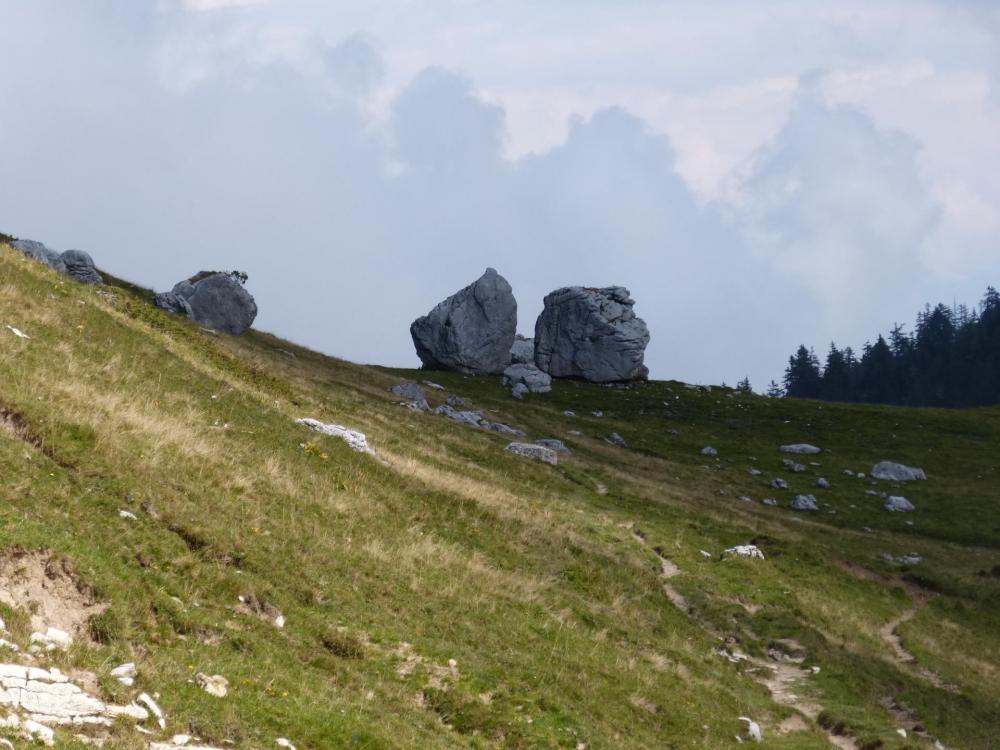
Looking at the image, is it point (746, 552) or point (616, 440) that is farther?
point (616, 440)

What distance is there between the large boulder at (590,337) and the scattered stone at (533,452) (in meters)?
67.5

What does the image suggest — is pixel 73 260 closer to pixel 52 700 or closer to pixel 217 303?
pixel 217 303

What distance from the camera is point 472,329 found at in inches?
4803

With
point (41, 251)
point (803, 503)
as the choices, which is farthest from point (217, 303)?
point (803, 503)

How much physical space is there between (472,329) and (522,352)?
14286 millimetres

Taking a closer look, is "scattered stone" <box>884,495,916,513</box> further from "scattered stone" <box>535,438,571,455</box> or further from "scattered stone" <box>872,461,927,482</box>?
"scattered stone" <box>535,438,571,455</box>

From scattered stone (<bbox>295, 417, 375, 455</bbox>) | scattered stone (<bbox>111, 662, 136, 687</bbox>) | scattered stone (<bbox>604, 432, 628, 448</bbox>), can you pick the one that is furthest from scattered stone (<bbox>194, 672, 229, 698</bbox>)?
scattered stone (<bbox>604, 432, 628, 448</bbox>)

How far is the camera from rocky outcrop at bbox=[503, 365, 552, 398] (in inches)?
4478

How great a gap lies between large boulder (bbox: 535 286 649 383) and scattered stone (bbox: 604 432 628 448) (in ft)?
113

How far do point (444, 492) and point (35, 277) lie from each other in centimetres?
1689

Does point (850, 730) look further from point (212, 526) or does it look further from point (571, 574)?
point (212, 526)

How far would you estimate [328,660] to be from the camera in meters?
16.0

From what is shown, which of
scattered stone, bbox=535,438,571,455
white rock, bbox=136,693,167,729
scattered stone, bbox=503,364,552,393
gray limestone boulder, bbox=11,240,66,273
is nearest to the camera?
white rock, bbox=136,693,167,729

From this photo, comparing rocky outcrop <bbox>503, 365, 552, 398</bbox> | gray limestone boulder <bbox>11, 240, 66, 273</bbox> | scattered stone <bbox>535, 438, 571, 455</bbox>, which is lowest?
scattered stone <bbox>535, 438, 571, 455</bbox>
